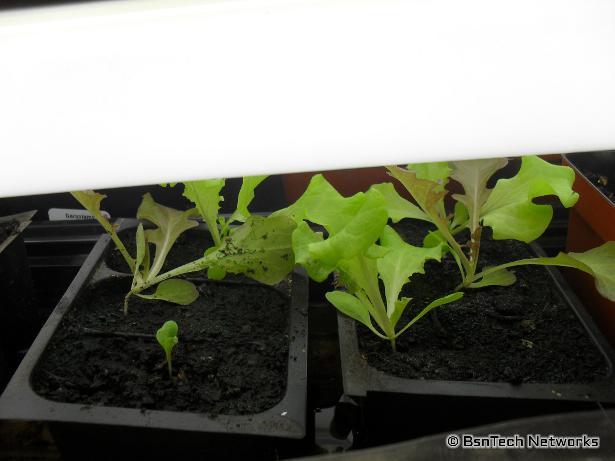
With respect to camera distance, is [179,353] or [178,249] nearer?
[179,353]

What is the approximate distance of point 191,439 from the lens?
438 mm

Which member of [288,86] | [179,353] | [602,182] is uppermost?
[288,86]

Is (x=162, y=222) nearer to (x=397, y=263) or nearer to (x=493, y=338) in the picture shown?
(x=397, y=263)

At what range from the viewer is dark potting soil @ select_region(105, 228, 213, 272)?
0.70m

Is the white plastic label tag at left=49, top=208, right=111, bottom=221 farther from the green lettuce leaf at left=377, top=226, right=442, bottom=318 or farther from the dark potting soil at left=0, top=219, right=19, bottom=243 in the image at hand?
the green lettuce leaf at left=377, top=226, right=442, bottom=318

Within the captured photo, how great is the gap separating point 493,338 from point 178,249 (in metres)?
0.41

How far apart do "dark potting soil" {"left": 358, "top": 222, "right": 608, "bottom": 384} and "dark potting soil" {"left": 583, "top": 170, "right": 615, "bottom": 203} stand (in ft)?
0.46

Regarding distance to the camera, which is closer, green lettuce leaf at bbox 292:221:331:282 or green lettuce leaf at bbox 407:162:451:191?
green lettuce leaf at bbox 292:221:331:282

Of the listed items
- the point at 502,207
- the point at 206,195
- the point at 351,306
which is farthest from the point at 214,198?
the point at 502,207

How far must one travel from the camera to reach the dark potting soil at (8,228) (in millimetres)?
652

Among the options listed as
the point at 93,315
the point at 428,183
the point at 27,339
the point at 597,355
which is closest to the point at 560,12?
the point at 428,183

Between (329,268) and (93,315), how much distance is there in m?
0.32

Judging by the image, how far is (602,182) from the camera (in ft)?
2.36

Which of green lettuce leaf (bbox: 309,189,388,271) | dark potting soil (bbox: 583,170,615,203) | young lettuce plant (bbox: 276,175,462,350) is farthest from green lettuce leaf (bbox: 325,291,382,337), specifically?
dark potting soil (bbox: 583,170,615,203)
